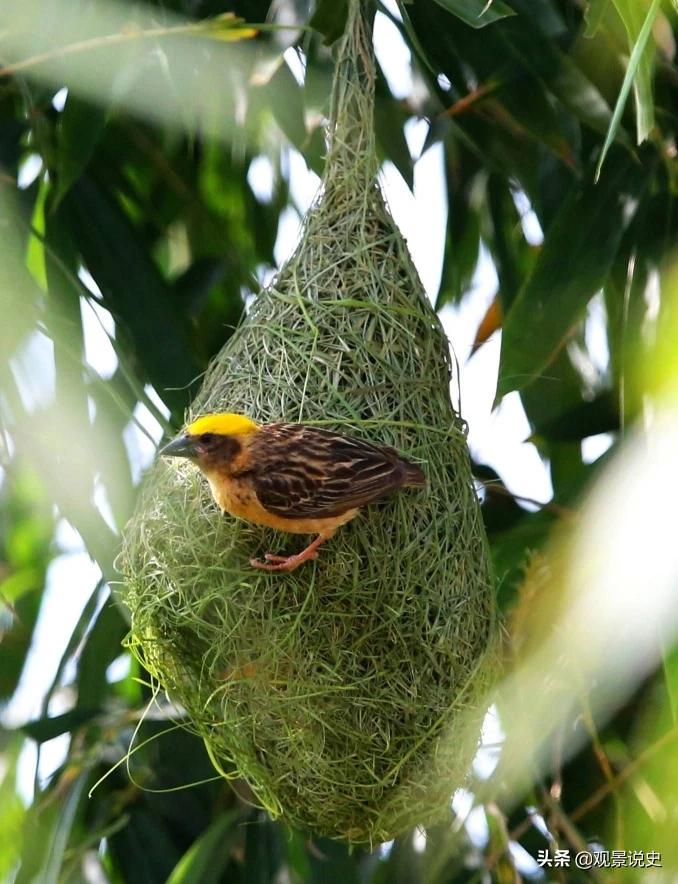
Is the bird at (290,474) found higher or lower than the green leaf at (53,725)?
higher

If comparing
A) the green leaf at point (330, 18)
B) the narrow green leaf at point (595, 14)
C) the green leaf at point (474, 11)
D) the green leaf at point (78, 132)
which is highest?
the green leaf at point (78, 132)

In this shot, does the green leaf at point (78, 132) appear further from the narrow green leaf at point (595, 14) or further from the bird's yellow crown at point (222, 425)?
the narrow green leaf at point (595, 14)

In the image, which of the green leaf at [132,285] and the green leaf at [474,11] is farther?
the green leaf at [132,285]

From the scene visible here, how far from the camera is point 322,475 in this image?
250 centimetres

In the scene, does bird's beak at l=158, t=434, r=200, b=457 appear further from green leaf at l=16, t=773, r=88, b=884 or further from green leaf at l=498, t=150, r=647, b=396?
green leaf at l=16, t=773, r=88, b=884

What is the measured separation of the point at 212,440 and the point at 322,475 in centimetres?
20

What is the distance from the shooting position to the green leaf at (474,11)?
2.67m

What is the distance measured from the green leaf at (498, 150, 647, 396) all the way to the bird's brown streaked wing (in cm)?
64

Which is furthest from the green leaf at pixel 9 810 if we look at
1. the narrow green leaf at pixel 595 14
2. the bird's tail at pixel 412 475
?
the narrow green leaf at pixel 595 14

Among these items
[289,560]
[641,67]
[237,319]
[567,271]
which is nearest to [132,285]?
[237,319]

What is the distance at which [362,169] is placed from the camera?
2.88 metres

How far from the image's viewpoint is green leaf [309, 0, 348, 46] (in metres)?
3.10

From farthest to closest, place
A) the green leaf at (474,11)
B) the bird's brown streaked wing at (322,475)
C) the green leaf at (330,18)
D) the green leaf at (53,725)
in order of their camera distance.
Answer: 1. the green leaf at (53,725)
2. the green leaf at (330,18)
3. the green leaf at (474,11)
4. the bird's brown streaked wing at (322,475)

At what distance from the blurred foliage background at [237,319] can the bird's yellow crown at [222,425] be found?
1.89 feet
